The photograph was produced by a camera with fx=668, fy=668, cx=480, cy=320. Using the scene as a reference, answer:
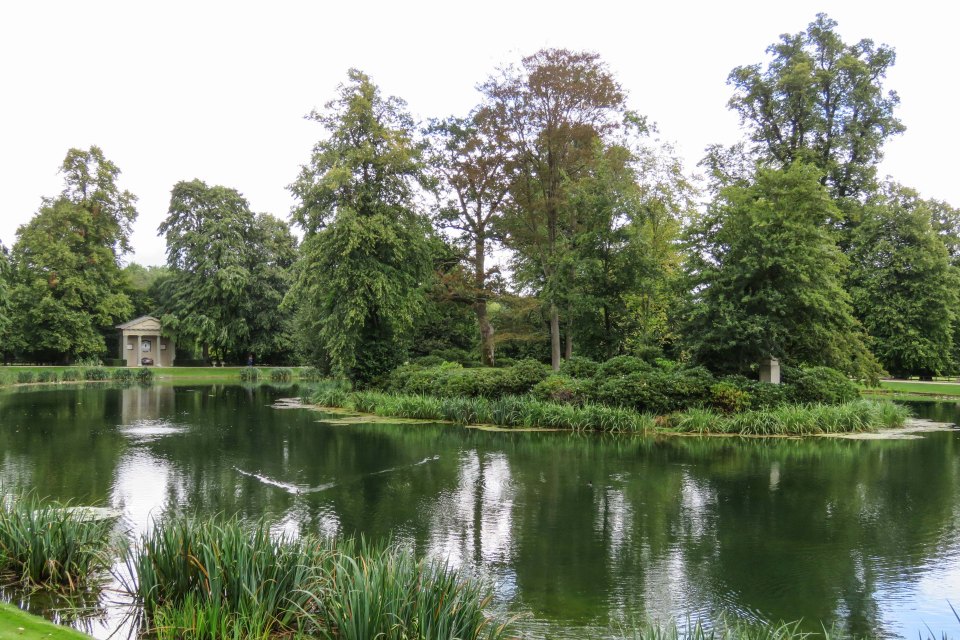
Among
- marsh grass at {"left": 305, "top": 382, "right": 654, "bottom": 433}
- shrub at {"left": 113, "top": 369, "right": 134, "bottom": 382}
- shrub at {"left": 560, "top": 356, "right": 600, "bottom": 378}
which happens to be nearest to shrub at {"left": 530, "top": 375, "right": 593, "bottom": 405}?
marsh grass at {"left": 305, "top": 382, "right": 654, "bottom": 433}

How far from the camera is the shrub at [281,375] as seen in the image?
1722 inches

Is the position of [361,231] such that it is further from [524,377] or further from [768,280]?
[768,280]

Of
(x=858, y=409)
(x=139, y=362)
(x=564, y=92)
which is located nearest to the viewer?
(x=858, y=409)

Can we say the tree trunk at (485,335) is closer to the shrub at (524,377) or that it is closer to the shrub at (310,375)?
the shrub at (524,377)

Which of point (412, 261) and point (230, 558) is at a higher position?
point (412, 261)

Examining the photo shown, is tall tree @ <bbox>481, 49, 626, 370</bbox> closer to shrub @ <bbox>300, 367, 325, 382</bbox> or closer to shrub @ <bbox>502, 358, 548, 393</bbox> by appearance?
shrub @ <bbox>502, 358, 548, 393</bbox>

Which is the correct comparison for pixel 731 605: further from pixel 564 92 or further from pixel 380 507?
pixel 564 92

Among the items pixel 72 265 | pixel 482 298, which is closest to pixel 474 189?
pixel 482 298

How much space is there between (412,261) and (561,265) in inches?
266

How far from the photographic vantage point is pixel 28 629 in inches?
195

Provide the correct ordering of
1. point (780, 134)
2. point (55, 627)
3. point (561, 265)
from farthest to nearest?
point (780, 134)
point (561, 265)
point (55, 627)

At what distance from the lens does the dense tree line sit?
63.6 ft

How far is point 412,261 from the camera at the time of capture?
2734 cm

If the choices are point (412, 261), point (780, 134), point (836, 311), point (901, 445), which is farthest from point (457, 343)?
point (901, 445)
